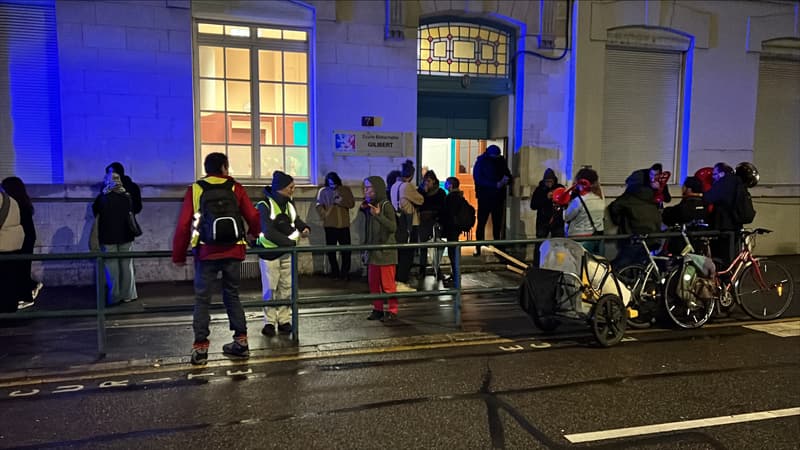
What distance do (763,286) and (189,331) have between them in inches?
277

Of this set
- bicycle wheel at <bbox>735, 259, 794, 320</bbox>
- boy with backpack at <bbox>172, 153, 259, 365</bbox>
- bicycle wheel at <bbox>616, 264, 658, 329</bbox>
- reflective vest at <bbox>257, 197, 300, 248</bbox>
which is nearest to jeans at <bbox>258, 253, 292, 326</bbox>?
reflective vest at <bbox>257, 197, 300, 248</bbox>

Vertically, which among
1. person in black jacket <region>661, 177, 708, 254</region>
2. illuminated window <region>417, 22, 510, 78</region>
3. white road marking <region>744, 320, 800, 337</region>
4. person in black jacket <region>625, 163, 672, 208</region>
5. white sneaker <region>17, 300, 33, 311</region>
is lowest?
white road marking <region>744, 320, 800, 337</region>

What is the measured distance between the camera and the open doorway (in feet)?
38.1

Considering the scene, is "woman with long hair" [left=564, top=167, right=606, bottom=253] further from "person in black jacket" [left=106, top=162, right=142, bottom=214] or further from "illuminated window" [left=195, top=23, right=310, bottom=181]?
"person in black jacket" [left=106, top=162, right=142, bottom=214]

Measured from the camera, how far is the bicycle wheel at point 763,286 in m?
7.46

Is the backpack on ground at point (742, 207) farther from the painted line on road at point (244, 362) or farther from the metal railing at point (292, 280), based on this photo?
the painted line on road at point (244, 362)

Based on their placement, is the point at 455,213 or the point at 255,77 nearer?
the point at 455,213

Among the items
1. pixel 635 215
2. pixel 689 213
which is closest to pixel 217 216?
pixel 635 215

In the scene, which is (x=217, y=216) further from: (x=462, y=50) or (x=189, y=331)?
(x=462, y=50)

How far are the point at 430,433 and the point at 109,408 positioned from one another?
8.35 feet

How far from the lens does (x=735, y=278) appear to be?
740 centimetres

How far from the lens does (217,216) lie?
5496mm

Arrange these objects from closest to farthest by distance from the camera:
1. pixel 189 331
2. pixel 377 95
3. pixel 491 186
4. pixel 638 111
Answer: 1. pixel 189 331
2. pixel 377 95
3. pixel 491 186
4. pixel 638 111

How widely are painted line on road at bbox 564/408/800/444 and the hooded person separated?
348 cm
